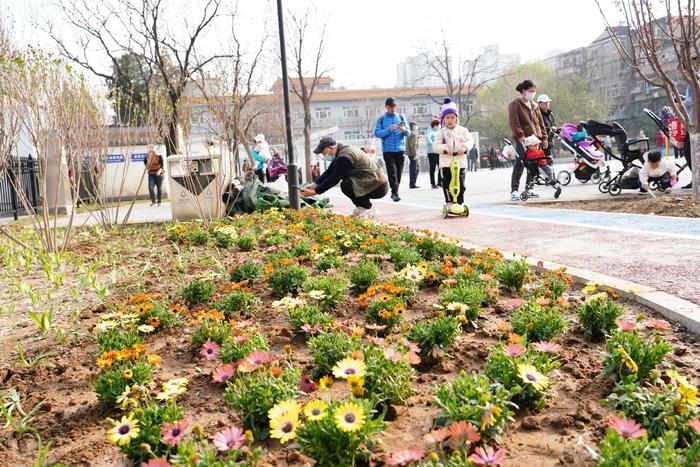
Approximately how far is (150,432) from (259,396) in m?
0.38

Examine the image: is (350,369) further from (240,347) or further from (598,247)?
(598,247)

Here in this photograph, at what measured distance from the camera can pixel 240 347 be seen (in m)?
2.65

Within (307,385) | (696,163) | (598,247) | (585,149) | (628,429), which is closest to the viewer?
(628,429)

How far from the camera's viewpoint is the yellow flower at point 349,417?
1664 mm

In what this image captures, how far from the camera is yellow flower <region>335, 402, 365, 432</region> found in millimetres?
1664

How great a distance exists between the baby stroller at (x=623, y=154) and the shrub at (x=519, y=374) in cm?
899

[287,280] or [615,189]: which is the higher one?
[615,189]

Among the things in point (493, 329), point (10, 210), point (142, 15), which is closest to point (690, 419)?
point (493, 329)

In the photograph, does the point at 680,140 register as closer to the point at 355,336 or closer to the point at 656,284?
the point at 656,284

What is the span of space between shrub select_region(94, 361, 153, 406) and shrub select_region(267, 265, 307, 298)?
4.70 ft

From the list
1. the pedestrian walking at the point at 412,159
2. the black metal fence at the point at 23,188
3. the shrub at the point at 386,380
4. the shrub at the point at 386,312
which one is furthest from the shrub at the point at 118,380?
the black metal fence at the point at 23,188

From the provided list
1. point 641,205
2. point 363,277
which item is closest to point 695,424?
point 363,277

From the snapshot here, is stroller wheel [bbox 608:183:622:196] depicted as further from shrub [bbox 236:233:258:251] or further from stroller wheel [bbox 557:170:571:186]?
shrub [bbox 236:233:258:251]

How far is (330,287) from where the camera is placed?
3.47 meters
